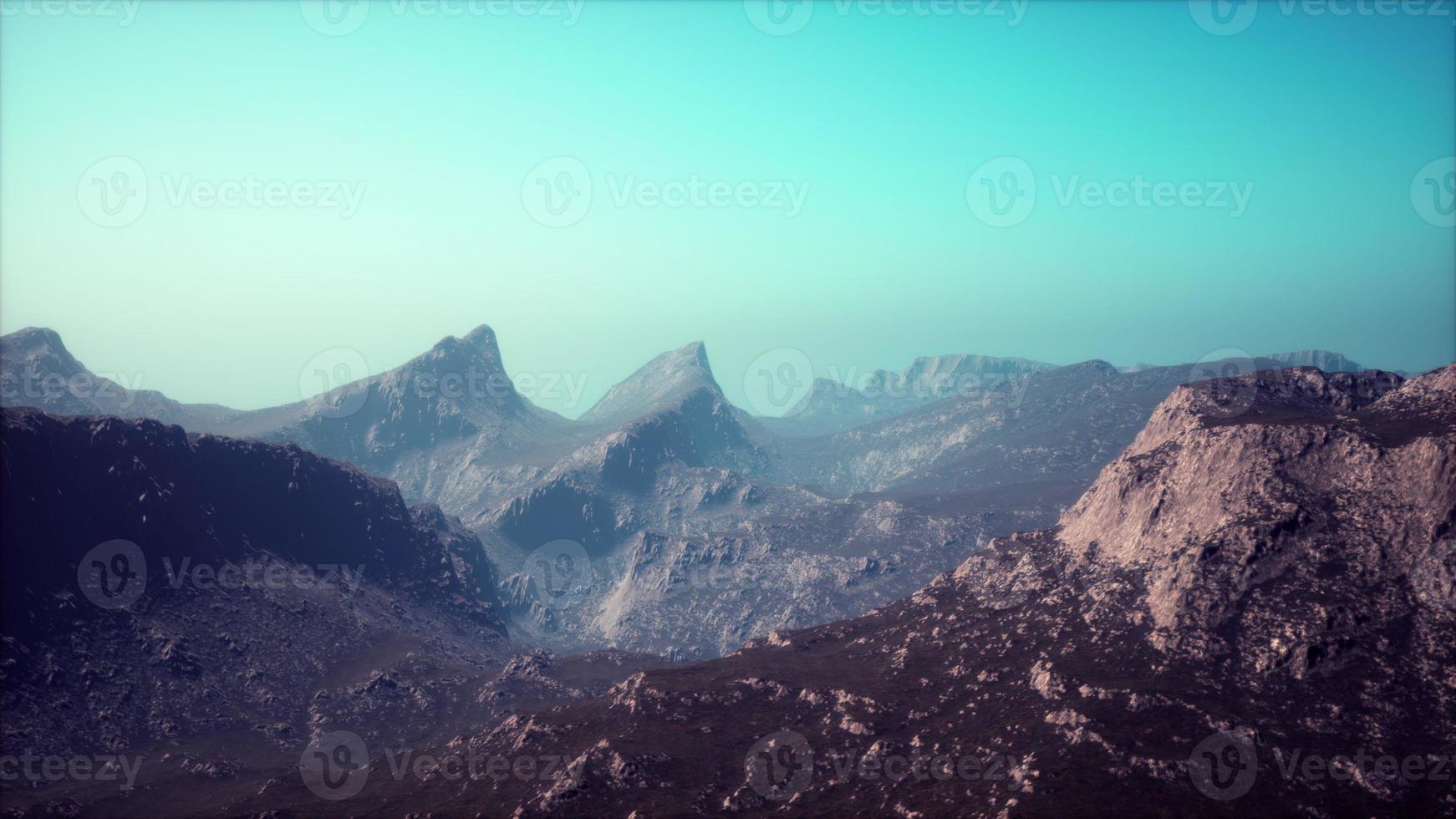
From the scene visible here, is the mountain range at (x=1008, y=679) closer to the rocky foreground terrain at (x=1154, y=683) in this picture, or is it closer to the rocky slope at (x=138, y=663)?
the rocky foreground terrain at (x=1154, y=683)

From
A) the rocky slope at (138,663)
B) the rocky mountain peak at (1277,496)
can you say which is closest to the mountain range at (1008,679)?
the rocky mountain peak at (1277,496)

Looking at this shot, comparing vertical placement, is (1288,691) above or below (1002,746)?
above

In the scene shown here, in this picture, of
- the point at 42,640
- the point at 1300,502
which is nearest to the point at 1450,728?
the point at 1300,502

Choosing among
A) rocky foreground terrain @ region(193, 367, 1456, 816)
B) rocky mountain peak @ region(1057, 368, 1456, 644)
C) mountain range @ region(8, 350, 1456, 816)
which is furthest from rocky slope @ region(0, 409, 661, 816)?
rocky mountain peak @ region(1057, 368, 1456, 644)

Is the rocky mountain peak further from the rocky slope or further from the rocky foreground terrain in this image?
the rocky slope

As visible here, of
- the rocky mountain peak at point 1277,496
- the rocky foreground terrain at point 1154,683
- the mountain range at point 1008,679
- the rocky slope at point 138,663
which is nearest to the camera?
the rocky foreground terrain at point 1154,683

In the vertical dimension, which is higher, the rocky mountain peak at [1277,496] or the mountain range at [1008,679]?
the rocky mountain peak at [1277,496]

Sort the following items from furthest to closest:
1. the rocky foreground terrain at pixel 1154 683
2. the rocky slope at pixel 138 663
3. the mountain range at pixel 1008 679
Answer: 1. the rocky slope at pixel 138 663
2. the mountain range at pixel 1008 679
3. the rocky foreground terrain at pixel 1154 683

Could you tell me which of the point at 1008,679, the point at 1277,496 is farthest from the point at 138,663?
the point at 1277,496

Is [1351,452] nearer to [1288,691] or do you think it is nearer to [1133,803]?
[1288,691]
